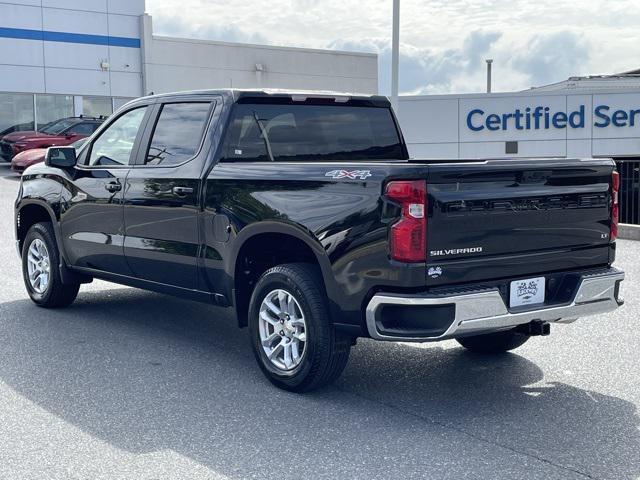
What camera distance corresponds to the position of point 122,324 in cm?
773

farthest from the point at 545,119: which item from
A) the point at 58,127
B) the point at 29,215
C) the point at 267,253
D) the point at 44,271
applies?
the point at 267,253

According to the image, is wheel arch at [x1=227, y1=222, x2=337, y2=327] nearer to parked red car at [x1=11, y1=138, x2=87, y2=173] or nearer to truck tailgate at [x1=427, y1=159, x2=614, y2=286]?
truck tailgate at [x1=427, y1=159, x2=614, y2=286]

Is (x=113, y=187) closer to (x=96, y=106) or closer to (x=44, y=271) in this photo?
(x=44, y=271)

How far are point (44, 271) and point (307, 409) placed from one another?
3932mm

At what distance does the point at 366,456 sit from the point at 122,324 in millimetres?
3764

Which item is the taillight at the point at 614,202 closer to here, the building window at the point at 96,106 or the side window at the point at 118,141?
the side window at the point at 118,141

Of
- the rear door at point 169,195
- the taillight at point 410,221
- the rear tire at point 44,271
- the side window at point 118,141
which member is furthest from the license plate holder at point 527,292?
the rear tire at point 44,271

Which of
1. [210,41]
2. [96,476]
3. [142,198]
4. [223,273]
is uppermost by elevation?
[210,41]

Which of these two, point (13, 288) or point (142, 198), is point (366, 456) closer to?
point (142, 198)

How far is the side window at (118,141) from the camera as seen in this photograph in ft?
23.5

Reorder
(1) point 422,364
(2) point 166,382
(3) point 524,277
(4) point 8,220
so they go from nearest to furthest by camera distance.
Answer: (3) point 524,277 < (2) point 166,382 < (1) point 422,364 < (4) point 8,220

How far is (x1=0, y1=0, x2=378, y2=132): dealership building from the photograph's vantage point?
1443 inches

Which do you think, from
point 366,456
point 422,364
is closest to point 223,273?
point 422,364

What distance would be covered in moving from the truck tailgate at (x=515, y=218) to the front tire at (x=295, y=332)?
82 centimetres
